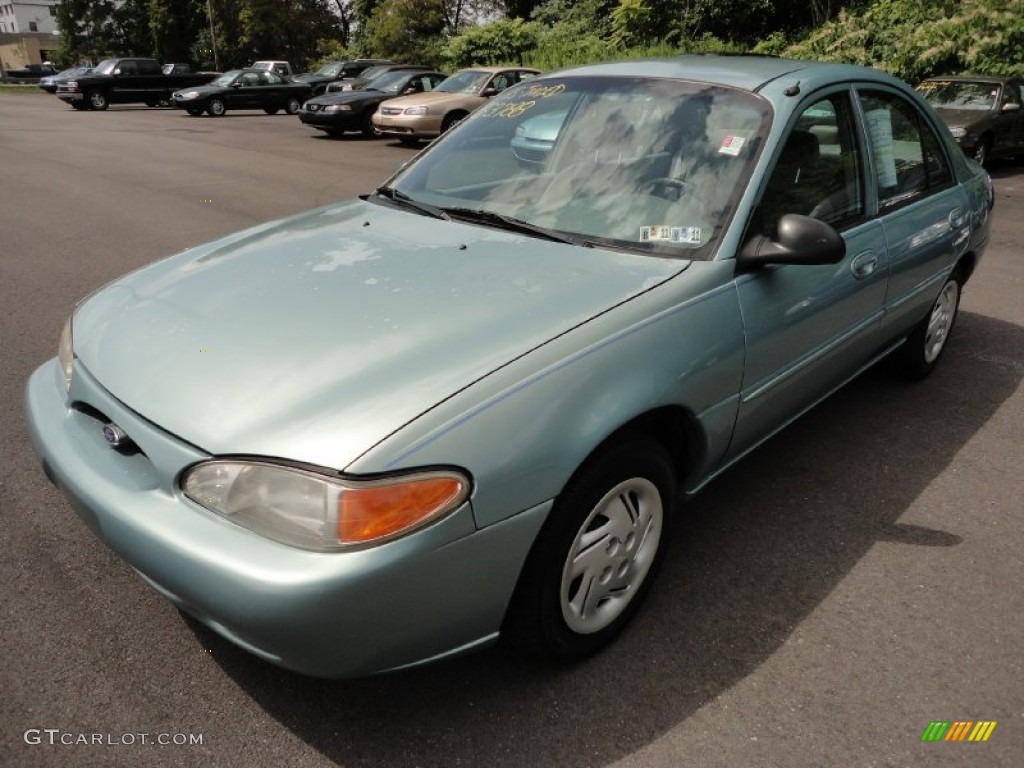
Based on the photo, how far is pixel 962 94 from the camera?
42.0 feet

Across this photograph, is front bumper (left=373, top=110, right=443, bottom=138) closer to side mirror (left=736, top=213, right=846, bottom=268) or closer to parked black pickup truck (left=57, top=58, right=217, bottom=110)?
side mirror (left=736, top=213, right=846, bottom=268)

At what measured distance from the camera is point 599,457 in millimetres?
2154

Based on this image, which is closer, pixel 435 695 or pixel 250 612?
pixel 250 612

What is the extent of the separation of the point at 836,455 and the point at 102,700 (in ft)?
9.81

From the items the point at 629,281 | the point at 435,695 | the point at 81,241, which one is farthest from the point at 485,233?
the point at 81,241

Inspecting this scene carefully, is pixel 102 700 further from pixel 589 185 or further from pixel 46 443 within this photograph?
pixel 589 185

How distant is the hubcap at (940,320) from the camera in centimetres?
423

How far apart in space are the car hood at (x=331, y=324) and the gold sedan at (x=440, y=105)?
41.9ft

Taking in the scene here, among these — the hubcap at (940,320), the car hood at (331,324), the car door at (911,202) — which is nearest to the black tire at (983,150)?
the hubcap at (940,320)

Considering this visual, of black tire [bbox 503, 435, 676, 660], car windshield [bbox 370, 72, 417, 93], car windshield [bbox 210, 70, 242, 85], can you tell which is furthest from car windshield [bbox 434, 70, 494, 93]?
black tire [bbox 503, 435, 676, 660]

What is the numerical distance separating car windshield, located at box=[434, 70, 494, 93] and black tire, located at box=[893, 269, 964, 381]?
44.1 feet

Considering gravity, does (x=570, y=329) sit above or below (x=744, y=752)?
above
